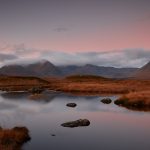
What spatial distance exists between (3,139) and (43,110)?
27.3 metres

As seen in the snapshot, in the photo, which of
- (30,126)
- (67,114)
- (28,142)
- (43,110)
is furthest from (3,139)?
(43,110)

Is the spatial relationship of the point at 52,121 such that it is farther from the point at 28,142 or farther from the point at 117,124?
the point at 28,142

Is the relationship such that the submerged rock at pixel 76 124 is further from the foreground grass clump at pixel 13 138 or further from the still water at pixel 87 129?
the foreground grass clump at pixel 13 138

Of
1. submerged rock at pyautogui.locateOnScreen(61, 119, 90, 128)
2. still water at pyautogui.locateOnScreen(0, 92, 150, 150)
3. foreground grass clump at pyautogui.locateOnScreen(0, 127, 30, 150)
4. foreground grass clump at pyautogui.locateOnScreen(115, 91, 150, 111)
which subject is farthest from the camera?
foreground grass clump at pyautogui.locateOnScreen(115, 91, 150, 111)

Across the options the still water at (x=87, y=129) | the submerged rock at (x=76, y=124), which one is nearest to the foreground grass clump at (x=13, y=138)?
the still water at (x=87, y=129)

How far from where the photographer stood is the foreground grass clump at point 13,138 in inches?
1055

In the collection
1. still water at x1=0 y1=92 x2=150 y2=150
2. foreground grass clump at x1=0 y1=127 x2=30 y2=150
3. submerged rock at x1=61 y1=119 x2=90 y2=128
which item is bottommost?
still water at x1=0 y1=92 x2=150 y2=150

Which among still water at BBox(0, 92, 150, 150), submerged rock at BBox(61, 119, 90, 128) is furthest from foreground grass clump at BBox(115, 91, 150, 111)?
submerged rock at BBox(61, 119, 90, 128)

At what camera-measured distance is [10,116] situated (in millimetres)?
46688

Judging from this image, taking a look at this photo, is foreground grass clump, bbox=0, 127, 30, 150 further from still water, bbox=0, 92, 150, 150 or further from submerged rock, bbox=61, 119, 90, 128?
submerged rock, bbox=61, 119, 90, 128

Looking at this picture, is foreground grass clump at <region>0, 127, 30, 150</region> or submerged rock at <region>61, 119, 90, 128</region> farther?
submerged rock at <region>61, 119, 90, 128</region>

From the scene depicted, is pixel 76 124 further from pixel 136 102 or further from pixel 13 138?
pixel 136 102

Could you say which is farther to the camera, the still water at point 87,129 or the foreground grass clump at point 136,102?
the foreground grass clump at point 136,102

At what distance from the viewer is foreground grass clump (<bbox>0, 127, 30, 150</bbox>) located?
2680cm
